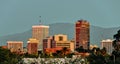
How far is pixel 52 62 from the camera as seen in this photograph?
28156mm

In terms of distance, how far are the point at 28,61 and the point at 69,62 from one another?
222cm

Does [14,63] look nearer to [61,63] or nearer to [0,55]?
[61,63]

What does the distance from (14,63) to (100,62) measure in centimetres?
2377

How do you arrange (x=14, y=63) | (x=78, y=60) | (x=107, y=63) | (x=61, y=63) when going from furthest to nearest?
→ (x=107, y=63) < (x=14, y=63) < (x=78, y=60) < (x=61, y=63)

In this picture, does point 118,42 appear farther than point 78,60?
Yes

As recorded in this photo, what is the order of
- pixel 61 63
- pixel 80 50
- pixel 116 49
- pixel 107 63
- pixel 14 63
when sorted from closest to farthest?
1. pixel 61 63
2. pixel 14 63
3. pixel 107 63
4. pixel 116 49
5. pixel 80 50

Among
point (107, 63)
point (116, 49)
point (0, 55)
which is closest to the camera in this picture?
point (107, 63)

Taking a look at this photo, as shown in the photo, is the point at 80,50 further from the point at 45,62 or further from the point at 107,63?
the point at 45,62

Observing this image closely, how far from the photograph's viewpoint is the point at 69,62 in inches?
1119

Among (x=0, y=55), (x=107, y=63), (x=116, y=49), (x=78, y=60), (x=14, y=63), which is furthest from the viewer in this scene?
(x=116, y=49)

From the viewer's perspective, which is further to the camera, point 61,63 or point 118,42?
point 118,42

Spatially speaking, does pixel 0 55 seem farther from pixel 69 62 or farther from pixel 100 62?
pixel 69 62

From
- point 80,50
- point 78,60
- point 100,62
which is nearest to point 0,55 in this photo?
point 100,62

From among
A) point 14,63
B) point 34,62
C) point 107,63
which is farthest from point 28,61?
point 107,63
